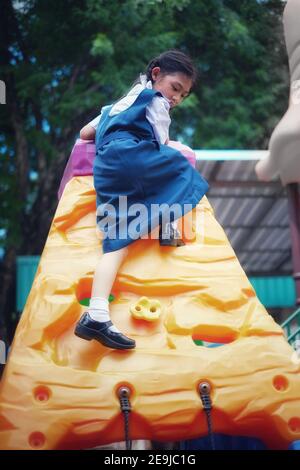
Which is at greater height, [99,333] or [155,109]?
[155,109]

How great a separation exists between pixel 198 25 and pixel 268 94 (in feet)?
4.04

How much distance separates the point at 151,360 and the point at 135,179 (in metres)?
0.63

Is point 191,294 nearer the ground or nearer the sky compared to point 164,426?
nearer the sky

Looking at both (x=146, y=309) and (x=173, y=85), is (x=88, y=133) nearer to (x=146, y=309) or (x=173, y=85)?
(x=173, y=85)

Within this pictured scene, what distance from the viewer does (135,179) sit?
6.46 ft

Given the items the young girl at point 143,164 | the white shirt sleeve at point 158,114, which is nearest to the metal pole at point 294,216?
the young girl at point 143,164

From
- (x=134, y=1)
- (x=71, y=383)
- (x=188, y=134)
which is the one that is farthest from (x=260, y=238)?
(x=71, y=383)

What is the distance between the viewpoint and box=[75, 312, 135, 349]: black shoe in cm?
171

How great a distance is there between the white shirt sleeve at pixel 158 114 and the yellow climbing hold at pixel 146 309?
2.00ft

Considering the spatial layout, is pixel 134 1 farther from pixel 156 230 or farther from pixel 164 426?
pixel 164 426

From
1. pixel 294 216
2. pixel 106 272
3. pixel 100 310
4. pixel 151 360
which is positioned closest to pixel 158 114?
pixel 106 272

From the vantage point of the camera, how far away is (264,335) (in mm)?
1844

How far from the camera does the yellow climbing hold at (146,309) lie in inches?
72.5

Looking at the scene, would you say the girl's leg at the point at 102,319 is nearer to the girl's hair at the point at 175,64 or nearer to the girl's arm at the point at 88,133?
the girl's arm at the point at 88,133
